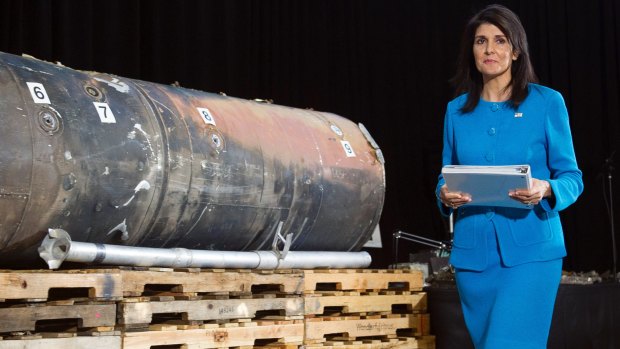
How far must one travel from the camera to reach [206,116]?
5.43 m

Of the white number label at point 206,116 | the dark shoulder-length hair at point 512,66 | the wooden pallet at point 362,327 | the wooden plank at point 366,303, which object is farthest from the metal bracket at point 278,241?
the dark shoulder-length hair at point 512,66

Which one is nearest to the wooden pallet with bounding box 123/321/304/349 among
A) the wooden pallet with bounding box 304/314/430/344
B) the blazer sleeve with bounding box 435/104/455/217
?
the wooden pallet with bounding box 304/314/430/344

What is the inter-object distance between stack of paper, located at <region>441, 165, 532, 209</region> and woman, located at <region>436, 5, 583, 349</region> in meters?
0.03

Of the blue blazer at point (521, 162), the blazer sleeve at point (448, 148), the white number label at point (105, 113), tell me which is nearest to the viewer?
the blue blazer at point (521, 162)

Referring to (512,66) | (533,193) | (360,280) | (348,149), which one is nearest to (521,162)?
(533,193)

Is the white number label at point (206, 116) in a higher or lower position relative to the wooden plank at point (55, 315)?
higher

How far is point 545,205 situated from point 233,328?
235 centimetres

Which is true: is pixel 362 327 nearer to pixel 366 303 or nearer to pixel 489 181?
pixel 366 303

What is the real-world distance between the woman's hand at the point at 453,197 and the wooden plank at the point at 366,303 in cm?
243

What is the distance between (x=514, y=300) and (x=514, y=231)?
9.6 inches

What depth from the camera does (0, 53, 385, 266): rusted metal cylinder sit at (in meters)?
4.38

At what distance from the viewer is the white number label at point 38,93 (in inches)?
175

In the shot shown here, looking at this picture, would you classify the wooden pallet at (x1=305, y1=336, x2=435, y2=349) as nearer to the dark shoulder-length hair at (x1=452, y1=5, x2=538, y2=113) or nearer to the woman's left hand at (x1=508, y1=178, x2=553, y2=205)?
the dark shoulder-length hair at (x1=452, y1=5, x2=538, y2=113)

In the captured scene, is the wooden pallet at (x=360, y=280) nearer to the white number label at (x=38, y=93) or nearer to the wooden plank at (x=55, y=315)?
the wooden plank at (x=55, y=315)
